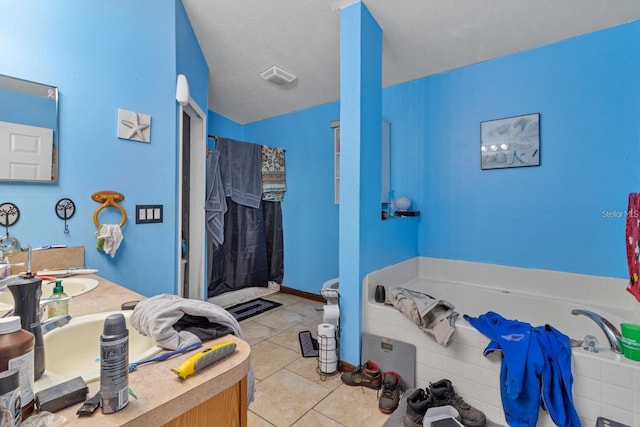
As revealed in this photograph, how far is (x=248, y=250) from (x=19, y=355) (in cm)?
303

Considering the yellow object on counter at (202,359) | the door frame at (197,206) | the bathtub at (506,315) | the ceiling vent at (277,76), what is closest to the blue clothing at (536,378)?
the bathtub at (506,315)

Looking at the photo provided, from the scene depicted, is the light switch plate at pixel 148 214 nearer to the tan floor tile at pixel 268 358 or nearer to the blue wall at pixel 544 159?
the tan floor tile at pixel 268 358

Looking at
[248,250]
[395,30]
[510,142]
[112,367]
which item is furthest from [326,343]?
[395,30]

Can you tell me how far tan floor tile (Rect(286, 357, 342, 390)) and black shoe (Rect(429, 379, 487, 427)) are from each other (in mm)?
616

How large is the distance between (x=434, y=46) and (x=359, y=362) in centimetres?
246

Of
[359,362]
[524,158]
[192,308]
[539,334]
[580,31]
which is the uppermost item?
[580,31]

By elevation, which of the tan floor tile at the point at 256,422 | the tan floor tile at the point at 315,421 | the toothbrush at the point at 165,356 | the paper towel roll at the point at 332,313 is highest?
the toothbrush at the point at 165,356

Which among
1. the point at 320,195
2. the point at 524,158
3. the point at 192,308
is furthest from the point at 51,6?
the point at 524,158

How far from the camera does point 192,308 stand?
79 centimetres

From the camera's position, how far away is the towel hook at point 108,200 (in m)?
1.52

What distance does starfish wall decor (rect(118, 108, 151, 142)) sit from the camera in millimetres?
1583

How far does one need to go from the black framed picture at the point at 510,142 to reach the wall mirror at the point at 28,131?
289 cm

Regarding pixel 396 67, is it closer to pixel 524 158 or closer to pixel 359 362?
pixel 524 158

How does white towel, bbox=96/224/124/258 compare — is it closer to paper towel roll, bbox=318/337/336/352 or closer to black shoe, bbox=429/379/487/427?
paper towel roll, bbox=318/337/336/352
